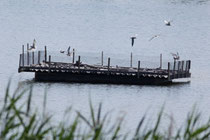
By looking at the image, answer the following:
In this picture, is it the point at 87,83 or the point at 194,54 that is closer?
the point at 87,83

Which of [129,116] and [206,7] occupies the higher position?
[206,7]

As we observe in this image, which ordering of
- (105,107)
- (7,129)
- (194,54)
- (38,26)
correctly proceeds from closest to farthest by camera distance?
1. (7,129)
2. (105,107)
3. (194,54)
4. (38,26)

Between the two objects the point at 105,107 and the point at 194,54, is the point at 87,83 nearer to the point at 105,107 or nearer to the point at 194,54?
the point at 105,107

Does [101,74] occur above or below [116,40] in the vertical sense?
below

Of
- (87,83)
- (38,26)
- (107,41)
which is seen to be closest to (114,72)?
(87,83)

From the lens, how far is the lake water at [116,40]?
42469mm

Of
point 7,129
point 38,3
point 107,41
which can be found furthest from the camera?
point 38,3

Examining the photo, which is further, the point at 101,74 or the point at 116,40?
the point at 116,40

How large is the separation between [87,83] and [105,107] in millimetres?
4703

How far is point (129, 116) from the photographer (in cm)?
3819

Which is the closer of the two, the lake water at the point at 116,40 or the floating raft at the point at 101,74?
the lake water at the point at 116,40

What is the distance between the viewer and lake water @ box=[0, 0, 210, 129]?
4247cm

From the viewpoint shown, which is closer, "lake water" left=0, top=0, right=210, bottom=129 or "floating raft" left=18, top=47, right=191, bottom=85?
"lake water" left=0, top=0, right=210, bottom=129

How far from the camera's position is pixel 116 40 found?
74625mm
